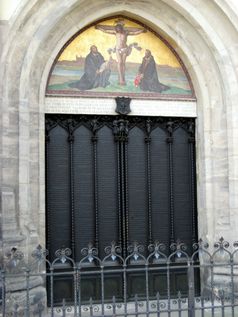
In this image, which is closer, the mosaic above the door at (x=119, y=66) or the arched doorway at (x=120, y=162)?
the arched doorway at (x=120, y=162)

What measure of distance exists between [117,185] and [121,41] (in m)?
2.47

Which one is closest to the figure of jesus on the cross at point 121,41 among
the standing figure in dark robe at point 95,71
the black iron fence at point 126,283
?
the standing figure in dark robe at point 95,71

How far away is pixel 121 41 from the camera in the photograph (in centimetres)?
889

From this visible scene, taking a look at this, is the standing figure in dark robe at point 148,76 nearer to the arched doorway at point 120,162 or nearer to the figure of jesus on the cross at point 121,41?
the arched doorway at point 120,162

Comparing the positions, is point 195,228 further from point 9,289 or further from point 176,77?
point 9,289

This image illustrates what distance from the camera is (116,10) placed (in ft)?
28.5

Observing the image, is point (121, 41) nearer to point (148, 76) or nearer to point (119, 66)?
point (119, 66)

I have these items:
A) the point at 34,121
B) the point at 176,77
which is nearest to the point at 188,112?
the point at 176,77

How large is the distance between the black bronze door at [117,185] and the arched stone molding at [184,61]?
14.3 inches

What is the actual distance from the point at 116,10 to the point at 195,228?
3.92 m

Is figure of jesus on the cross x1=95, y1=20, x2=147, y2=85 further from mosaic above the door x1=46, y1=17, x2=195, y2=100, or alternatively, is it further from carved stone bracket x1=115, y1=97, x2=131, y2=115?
carved stone bracket x1=115, y1=97, x2=131, y2=115

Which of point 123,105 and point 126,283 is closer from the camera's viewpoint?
point 126,283

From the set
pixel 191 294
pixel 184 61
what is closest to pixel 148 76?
pixel 184 61

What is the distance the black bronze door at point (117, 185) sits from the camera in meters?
8.39
